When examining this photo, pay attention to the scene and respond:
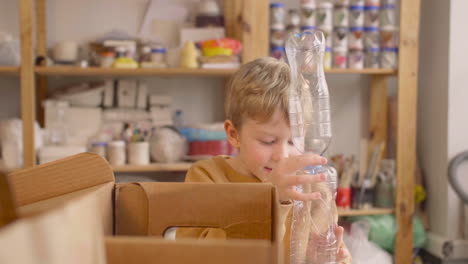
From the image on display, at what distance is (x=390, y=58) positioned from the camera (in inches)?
92.2

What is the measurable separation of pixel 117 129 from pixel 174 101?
36 cm

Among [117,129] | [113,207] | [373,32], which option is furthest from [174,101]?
[113,207]

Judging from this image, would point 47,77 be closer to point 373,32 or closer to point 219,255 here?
point 373,32

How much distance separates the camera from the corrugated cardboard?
27cm

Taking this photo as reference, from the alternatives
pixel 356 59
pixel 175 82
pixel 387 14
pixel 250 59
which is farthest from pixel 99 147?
pixel 387 14

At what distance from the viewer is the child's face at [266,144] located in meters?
1.03

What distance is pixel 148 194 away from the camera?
0.52 m

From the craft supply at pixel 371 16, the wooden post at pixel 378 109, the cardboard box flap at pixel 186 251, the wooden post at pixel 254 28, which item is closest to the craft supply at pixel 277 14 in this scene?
the wooden post at pixel 254 28

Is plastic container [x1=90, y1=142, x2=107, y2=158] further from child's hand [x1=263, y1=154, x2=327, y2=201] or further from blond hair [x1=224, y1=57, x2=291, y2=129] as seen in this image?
child's hand [x1=263, y1=154, x2=327, y2=201]

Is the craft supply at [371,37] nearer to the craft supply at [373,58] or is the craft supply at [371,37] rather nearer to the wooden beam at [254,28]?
the craft supply at [373,58]

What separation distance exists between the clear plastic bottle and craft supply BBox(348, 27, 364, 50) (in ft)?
5.53

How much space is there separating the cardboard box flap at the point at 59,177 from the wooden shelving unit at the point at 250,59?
5.44 ft

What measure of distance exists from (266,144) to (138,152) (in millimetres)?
1238

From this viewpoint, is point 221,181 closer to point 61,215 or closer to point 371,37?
point 61,215
